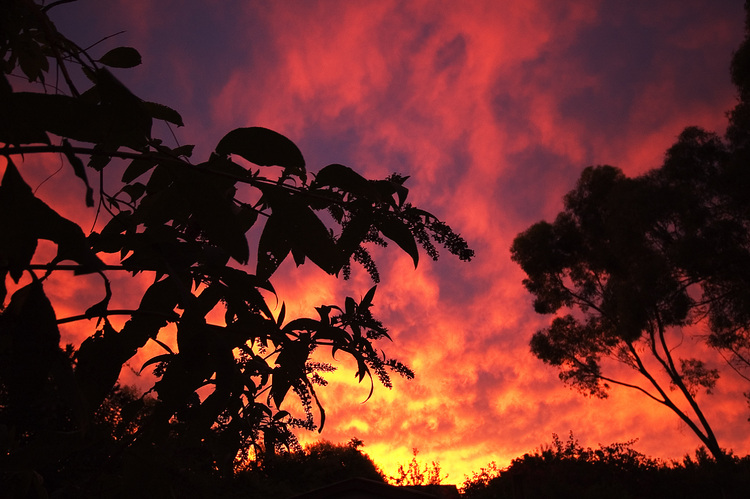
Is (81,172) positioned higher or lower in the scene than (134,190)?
lower

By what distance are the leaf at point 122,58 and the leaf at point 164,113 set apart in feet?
0.57

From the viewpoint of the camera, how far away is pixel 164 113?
105 centimetres

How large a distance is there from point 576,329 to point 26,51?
22.0 m

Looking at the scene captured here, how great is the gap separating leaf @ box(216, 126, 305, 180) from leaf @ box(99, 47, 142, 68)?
0.59 m

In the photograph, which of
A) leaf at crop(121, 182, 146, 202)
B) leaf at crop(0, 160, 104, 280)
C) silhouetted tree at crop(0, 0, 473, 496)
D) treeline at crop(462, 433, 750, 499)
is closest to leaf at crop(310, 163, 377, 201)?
silhouetted tree at crop(0, 0, 473, 496)

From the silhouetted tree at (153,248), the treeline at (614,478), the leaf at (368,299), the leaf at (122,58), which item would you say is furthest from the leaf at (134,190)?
the treeline at (614,478)

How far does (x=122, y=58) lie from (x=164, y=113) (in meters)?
0.24

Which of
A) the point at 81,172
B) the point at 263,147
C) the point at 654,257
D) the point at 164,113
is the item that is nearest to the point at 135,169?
the point at 164,113

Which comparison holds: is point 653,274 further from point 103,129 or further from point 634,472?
point 103,129

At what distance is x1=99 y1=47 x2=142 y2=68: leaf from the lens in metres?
1.15

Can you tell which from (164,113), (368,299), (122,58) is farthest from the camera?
(368,299)

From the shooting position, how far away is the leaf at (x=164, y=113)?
3.41ft

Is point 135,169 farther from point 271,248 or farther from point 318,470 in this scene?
point 318,470

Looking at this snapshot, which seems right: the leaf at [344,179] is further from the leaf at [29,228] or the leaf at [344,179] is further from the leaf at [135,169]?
the leaf at [135,169]
